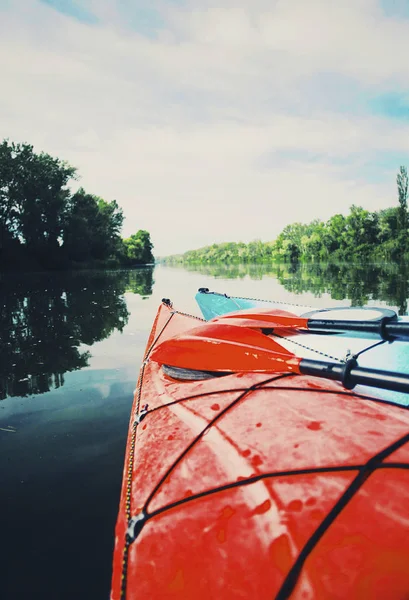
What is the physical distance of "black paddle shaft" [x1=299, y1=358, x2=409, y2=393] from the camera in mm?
1598

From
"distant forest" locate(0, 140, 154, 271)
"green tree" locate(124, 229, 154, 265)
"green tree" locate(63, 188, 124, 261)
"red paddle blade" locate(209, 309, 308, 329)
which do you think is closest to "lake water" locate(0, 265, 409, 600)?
"red paddle blade" locate(209, 309, 308, 329)

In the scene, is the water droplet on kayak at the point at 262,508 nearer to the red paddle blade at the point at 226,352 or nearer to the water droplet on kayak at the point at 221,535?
the water droplet on kayak at the point at 221,535

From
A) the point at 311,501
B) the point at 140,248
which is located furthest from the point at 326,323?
the point at 140,248

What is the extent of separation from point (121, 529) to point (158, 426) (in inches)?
28.2

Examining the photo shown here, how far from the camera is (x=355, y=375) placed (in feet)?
5.76

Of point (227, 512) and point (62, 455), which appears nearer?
point (227, 512)

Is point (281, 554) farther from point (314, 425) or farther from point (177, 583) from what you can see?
point (314, 425)

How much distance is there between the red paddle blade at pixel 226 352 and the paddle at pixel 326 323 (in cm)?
21

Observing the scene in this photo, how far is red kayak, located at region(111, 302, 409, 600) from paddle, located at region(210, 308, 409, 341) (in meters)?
0.95

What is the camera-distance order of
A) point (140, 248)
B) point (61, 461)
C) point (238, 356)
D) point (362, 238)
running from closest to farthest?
point (238, 356) → point (61, 461) → point (362, 238) → point (140, 248)

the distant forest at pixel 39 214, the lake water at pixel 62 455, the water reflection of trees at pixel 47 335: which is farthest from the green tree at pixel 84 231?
the lake water at pixel 62 455

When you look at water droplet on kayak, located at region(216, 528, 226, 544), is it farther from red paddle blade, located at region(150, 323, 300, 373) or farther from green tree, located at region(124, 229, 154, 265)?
green tree, located at region(124, 229, 154, 265)

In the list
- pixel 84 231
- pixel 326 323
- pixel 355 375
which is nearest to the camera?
pixel 355 375

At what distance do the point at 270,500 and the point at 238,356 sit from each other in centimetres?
128
